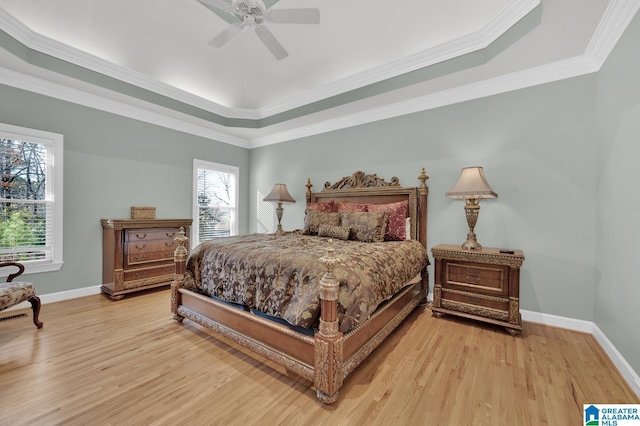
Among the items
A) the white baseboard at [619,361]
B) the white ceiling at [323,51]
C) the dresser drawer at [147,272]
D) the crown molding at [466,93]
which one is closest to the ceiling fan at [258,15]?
the white ceiling at [323,51]

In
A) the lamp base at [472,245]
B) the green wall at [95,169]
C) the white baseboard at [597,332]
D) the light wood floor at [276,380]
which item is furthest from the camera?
the green wall at [95,169]

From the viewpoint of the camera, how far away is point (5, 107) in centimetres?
292

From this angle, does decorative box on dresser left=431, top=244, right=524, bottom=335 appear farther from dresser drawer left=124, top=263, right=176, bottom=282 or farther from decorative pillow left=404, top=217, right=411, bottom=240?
dresser drawer left=124, top=263, right=176, bottom=282

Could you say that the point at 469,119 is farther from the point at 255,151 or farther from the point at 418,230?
the point at 255,151

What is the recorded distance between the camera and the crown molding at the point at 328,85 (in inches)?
94.1

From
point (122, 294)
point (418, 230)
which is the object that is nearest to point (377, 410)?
point (418, 230)

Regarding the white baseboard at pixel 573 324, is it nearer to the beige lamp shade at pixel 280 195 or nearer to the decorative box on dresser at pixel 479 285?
the decorative box on dresser at pixel 479 285

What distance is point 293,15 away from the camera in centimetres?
226

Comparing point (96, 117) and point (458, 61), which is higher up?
point (458, 61)

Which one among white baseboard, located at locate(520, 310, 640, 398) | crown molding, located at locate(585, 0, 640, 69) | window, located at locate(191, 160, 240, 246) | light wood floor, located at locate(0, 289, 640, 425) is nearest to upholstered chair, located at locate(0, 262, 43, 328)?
light wood floor, located at locate(0, 289, 640, 425)

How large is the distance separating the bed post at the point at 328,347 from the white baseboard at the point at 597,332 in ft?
6.26

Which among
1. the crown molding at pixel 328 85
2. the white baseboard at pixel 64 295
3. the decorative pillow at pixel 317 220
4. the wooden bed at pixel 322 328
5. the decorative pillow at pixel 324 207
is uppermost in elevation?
Result: the crown molding at pixel 328 85

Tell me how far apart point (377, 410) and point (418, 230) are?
2.37m

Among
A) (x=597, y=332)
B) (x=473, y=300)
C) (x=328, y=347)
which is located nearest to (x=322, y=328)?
(x=328, y=347)
